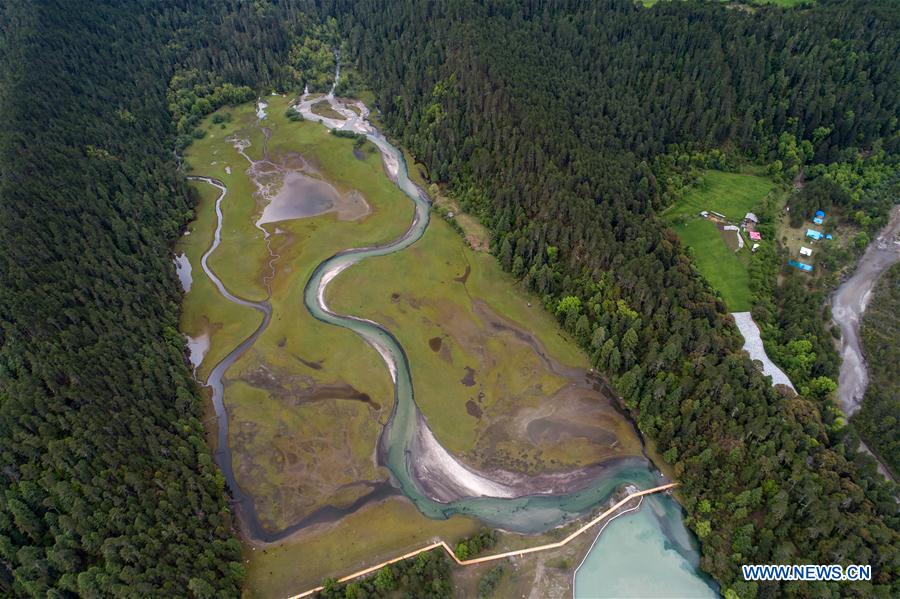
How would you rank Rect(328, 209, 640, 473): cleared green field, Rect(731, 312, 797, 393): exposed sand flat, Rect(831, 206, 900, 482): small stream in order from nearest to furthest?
Rect(328, 209, 640, 473): cleared green field → Rect(831, 206, 900, 482): small stream → Rect(731, 312, 797, 393): exposed sand flat

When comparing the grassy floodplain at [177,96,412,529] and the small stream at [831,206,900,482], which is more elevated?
the small stream at [831,206,900,482]

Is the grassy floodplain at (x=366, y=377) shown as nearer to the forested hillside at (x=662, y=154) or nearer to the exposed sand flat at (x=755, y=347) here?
the forested hillside at (x=662, y=154)

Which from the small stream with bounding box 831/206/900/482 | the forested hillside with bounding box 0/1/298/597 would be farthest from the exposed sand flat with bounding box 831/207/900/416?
the forested hillside with bounding box 0/1/298/597

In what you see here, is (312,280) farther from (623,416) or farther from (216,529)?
(623,416)

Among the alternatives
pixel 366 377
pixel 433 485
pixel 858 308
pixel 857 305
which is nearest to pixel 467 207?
pixel 366 377

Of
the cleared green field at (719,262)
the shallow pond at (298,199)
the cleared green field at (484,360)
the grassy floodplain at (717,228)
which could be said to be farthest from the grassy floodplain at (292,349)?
the cleared green field at (719,262)

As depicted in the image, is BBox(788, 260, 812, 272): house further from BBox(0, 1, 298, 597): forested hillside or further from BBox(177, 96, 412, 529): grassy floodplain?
BBox(0, 1, 298, 597): forested hillside
